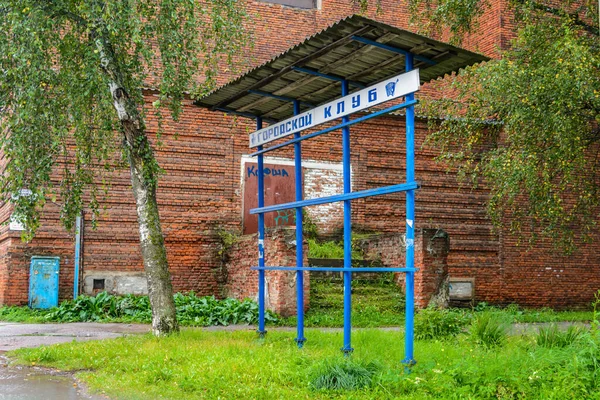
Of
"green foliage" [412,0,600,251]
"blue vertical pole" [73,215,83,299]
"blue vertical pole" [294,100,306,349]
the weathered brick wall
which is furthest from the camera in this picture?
the weathered brick wall

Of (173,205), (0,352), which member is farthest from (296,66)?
(173,205)

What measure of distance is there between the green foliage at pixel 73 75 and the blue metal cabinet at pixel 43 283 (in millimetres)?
4492

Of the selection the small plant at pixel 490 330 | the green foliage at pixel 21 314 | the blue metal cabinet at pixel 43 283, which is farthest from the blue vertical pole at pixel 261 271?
the blue metal cabinet at pixel 43 283

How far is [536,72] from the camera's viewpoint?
12594mm

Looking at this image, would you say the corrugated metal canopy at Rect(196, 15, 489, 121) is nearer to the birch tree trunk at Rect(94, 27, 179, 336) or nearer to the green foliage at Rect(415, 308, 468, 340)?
the birch tree trunk at Rect(94, 27, 179, 336)

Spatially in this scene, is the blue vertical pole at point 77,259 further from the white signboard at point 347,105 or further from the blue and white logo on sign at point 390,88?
the blue and white logo on sign at point 390,88

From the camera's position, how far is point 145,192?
34.9ft

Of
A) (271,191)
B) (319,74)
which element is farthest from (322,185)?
(319,74)

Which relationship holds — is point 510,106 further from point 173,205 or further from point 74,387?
point 74,387

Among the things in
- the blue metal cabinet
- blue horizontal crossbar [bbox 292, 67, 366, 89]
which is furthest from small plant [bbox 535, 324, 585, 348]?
the blue metal cabinet

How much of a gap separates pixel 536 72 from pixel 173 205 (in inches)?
348

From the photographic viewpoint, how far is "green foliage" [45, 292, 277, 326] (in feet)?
45.0

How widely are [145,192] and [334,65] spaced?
12.6 ft

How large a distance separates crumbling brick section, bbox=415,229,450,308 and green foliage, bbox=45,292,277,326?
3493 millimetres
